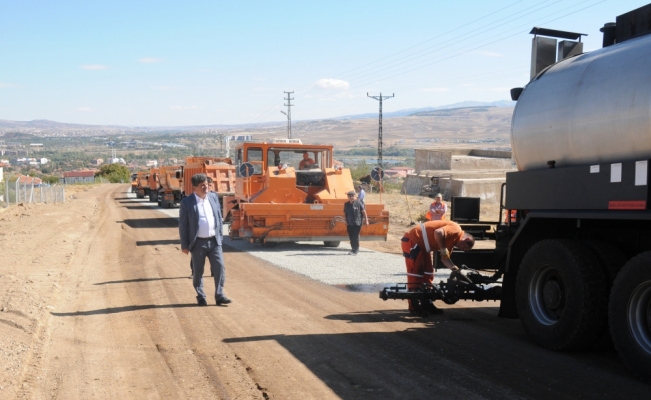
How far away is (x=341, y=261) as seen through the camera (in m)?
15.4

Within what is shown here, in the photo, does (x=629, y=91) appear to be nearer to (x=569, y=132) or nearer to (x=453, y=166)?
(x=569, y=132)

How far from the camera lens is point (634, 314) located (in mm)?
5902

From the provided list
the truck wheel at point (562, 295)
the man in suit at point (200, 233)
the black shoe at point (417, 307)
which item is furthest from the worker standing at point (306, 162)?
the truck wheel at point (562, 295)

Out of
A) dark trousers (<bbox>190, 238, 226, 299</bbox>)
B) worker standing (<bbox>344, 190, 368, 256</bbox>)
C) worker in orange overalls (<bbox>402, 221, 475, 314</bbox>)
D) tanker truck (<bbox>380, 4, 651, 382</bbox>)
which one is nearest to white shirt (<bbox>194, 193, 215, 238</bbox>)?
dark trousers (<bbox>190, 238, 226, 299</bbox>)

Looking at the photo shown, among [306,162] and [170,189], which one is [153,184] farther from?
[306,162]

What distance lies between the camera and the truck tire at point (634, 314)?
5.74m

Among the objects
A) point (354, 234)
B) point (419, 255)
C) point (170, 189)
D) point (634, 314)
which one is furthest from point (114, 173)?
point (634, 314)

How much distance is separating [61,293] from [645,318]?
8.56 meters

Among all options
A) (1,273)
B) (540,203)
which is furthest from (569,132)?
(1,273)

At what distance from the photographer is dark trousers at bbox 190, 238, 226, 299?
9.77m

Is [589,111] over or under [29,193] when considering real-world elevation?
over

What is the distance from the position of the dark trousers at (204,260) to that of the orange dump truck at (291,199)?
771cm

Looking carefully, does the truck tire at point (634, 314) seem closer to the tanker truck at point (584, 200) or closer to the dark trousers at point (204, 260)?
the tanker truck at point (584, 200)

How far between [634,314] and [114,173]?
127250 millimetres
